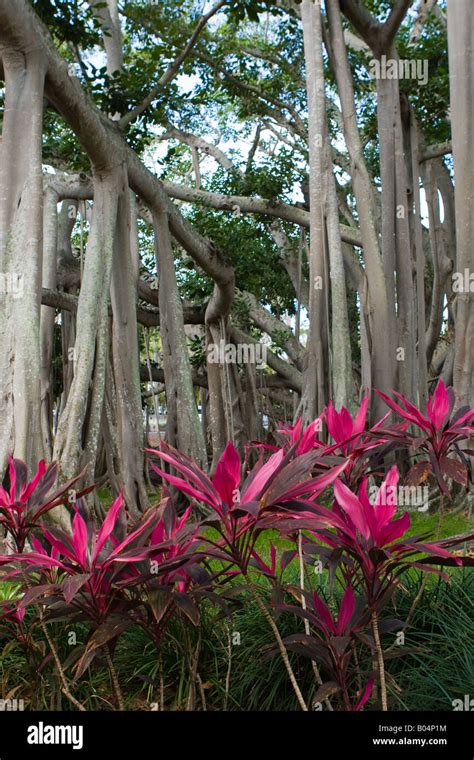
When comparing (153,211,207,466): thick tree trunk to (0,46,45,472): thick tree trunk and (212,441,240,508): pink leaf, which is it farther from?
(212,441,240,508): pink leaf

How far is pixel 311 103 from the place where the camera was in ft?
19.4

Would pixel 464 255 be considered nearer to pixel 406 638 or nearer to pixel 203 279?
pixel 406 638

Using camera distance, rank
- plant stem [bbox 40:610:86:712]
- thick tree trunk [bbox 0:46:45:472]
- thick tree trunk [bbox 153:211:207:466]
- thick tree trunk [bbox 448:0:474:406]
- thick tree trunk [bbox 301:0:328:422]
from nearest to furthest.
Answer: plant stem [bbox 40:610:86:712] < thick tree trunk [bbox 0:46:45:472] < thick tree trunk [bbox 448:0:474:406] < thick tree trunk [bbox 301:0:328:422] < thick tree trunk [bbox 153:211:207:466]

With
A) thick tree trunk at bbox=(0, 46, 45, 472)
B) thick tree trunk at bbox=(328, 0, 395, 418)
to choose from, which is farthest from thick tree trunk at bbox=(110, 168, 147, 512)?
thick tree trunk at bbox=(328, 0, 395, 418)

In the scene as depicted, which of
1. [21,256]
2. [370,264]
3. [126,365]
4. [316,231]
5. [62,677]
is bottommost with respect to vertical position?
[62,677]

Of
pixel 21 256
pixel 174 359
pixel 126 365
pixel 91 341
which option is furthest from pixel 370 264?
pixel 21 256

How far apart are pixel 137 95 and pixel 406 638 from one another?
Answer: 16.7 feet

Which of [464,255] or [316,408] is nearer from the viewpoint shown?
[464,255]

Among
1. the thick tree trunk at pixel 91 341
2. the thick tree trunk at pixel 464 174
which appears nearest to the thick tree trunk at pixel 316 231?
the thick tree trunk at pixel 464 174

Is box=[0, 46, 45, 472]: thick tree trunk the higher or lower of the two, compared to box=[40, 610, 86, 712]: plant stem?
higher

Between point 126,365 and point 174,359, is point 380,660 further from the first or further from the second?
point 174,359

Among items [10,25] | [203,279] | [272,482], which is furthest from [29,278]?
[203,279]

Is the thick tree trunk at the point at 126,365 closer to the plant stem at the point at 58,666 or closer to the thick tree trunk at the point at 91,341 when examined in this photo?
the thick tree trunk at the point at 91,341

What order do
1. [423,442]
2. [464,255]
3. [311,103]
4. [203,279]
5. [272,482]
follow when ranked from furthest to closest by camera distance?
[203,279] < [311,103] < [464,255] < [423,442] < [272,482]
